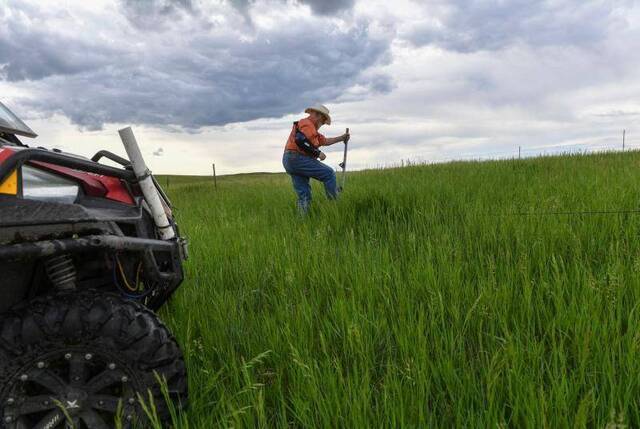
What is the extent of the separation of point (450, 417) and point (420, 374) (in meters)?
0.19

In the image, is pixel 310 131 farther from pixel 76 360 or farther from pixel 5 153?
pixel 76 360

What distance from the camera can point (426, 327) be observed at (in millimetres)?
2467

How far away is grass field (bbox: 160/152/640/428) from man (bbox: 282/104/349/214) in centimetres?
279

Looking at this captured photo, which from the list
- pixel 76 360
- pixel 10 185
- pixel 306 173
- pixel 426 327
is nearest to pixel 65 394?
pixel 76 360

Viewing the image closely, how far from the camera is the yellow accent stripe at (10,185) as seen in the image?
5.56 ft

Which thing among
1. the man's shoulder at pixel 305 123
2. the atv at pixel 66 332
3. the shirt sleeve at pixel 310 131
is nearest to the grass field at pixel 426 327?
the atv at pixel 66 332

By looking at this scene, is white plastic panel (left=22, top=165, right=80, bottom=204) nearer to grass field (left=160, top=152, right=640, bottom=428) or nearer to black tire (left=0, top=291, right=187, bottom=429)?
black tire (left=0, top=291, right=187, bottom=429)

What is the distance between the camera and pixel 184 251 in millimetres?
2441

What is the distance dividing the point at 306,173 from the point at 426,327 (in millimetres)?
5397

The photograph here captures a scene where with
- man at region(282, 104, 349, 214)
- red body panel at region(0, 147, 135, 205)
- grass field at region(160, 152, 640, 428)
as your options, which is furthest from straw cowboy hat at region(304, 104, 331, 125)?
red body panel at region(0, 147, 135, 205)

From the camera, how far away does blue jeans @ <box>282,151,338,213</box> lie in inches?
295

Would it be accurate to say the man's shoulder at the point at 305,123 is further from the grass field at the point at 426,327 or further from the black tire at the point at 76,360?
the black tire at the point at 76,360

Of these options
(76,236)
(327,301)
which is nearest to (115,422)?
(76,236)

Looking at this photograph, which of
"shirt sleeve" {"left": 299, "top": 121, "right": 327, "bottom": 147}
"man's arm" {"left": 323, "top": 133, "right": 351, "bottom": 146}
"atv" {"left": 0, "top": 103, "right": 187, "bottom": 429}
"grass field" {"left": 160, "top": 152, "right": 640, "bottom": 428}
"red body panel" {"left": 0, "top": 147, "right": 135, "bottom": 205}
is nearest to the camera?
"atv" {"left": 0, "top": 103, "right": 187, "bottom": 429}
